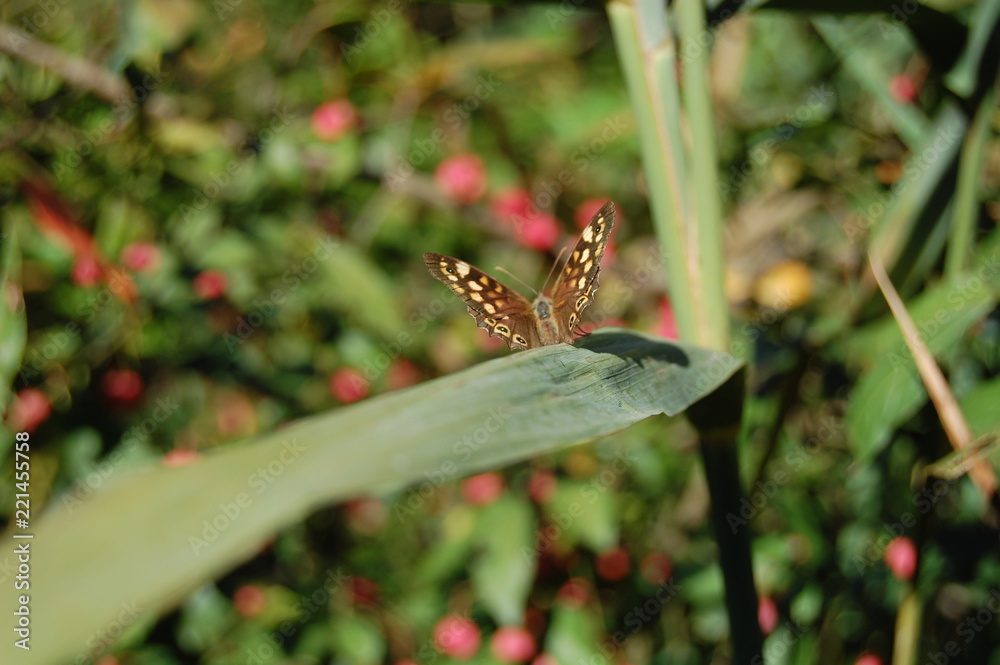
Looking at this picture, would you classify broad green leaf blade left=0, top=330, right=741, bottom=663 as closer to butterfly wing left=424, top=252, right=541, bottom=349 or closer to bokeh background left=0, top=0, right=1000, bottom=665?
butterfly wing left=424, top=252, right=541, bottom=349

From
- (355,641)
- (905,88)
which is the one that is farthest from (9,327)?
(905,88)

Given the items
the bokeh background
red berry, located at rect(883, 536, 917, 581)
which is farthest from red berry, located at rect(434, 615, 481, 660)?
red berry, located at rect(883, 536, 917, 581)

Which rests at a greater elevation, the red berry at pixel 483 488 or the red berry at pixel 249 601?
the red berry at pixel 483 488

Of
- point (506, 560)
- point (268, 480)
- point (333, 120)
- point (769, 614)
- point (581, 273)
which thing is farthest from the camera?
point (333, 120)

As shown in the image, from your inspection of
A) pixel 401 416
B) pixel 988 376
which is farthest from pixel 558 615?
pixel 401 416

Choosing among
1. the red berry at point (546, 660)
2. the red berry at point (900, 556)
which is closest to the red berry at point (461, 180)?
the red berry at point (546, 660)

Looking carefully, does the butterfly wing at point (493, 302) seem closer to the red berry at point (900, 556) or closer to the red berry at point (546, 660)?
the red berry at point (900, 556)

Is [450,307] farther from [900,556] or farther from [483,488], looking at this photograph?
[900,556]
